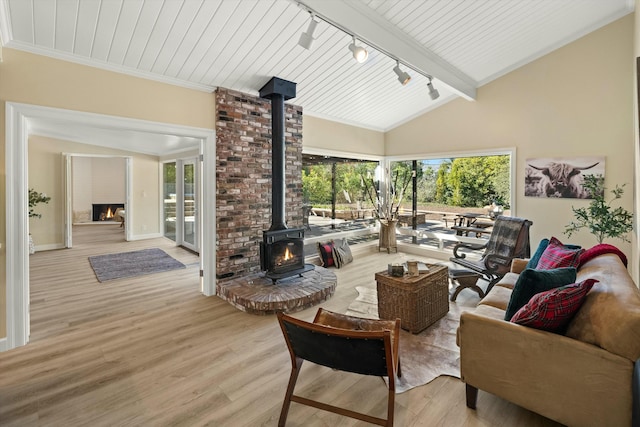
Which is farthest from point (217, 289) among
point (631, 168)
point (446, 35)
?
point (631, 168)

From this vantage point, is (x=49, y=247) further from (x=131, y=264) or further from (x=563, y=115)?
(x=563, y=115)

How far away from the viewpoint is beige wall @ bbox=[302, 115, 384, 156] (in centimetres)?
552

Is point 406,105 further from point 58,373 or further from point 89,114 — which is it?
point 58,373

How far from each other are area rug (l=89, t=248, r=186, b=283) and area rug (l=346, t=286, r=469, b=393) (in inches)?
145

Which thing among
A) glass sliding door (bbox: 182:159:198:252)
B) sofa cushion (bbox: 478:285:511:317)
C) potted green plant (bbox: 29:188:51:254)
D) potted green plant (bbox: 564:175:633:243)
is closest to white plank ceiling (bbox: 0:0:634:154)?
potted green plant (bbox: 564:175:633:243)

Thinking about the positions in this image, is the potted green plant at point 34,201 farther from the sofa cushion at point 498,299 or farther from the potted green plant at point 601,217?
the potted green plant at point 601,217

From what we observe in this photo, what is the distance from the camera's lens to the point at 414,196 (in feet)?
22.2

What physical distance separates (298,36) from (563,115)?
390cm

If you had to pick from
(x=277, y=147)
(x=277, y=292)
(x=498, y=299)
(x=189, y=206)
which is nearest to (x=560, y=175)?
(x=498, y=299)

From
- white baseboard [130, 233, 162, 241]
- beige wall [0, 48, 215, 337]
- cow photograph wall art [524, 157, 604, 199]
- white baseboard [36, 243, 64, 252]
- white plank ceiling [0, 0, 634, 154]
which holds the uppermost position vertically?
white plank ceiling [0, 0, 634, 154]

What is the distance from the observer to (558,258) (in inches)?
103

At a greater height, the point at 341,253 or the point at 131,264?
the point at 341,253

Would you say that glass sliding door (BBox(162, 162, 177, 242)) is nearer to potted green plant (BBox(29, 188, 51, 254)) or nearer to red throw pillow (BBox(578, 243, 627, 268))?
potted green plant (BBox(29, 188, 51, 254))

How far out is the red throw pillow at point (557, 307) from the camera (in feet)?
5.70
